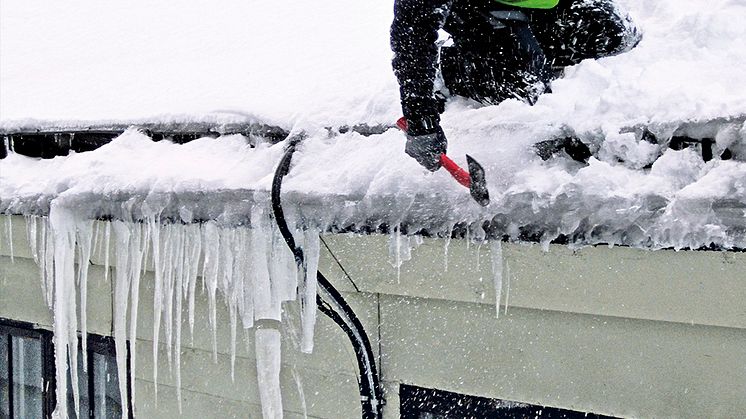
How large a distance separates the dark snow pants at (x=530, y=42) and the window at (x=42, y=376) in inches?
116

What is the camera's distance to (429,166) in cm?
207

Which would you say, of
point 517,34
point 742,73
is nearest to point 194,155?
point 517,34

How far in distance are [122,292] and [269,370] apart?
2.87 feet

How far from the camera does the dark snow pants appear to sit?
7.05 feet

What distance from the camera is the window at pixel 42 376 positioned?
430 centimetres

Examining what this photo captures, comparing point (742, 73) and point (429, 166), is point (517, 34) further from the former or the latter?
point (742, 73)

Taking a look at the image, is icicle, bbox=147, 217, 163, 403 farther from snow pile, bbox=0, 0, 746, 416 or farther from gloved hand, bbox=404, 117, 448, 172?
gloved hand, bbox=404, 117, 448, 172

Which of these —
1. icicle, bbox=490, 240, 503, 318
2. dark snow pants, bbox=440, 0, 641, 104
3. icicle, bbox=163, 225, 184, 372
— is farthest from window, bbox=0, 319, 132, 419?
dark snow pants, bbox=440, 0, 641, 104

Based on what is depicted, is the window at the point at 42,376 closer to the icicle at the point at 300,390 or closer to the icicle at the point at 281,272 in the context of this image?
the icicle at the point at 300,390

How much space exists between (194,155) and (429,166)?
1159 millimetres

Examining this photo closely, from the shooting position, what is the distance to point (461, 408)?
289 cm

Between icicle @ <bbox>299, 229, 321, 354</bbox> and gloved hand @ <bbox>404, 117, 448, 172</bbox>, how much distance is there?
2.01 ft

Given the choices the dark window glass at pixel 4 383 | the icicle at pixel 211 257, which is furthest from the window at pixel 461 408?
the dark window glass at pixel 4 383

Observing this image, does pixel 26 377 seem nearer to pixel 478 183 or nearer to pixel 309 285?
pixel 309 285
